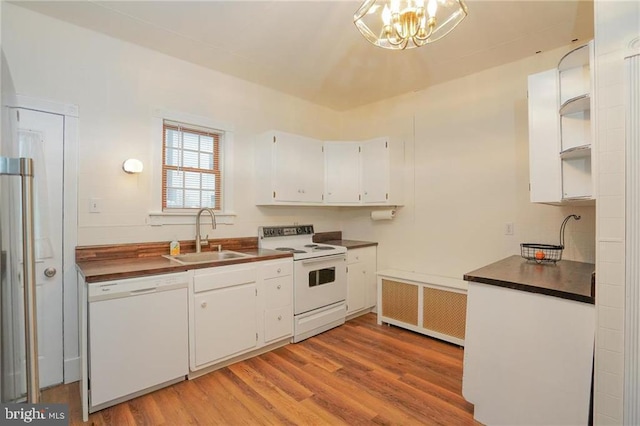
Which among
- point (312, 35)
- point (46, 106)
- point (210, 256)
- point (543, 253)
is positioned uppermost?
point (312, 35)

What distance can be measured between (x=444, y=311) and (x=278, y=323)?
1620 mm

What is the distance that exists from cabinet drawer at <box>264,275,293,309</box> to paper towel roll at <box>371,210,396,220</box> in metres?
1.39

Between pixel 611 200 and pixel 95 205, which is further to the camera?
pixel 95 205

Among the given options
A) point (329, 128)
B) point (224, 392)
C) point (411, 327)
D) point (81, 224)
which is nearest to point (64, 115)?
point (81, 224)

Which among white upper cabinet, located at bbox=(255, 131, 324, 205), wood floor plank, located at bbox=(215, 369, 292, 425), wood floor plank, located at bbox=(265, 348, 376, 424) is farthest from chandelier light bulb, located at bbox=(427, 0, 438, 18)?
wood floor plank, located at bbox=(215, 369, 292, 425)

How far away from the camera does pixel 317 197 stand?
3.79 m

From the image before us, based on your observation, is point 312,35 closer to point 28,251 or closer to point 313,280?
point 313,280

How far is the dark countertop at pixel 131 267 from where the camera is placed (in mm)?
1968

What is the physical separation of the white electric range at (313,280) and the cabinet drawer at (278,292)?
0.07 meters

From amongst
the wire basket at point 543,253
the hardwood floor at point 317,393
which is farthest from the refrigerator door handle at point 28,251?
the wire basket at point 543,253

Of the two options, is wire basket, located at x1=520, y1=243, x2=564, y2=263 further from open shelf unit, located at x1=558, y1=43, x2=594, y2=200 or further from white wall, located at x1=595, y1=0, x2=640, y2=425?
white wall, located at x1=595, y1=0, x2=640, y2=425

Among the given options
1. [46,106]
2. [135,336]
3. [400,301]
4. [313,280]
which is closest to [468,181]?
[400,301]

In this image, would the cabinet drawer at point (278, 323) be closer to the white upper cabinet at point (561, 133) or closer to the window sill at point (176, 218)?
the window sill at point (176, 218)

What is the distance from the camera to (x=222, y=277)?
2.51m
